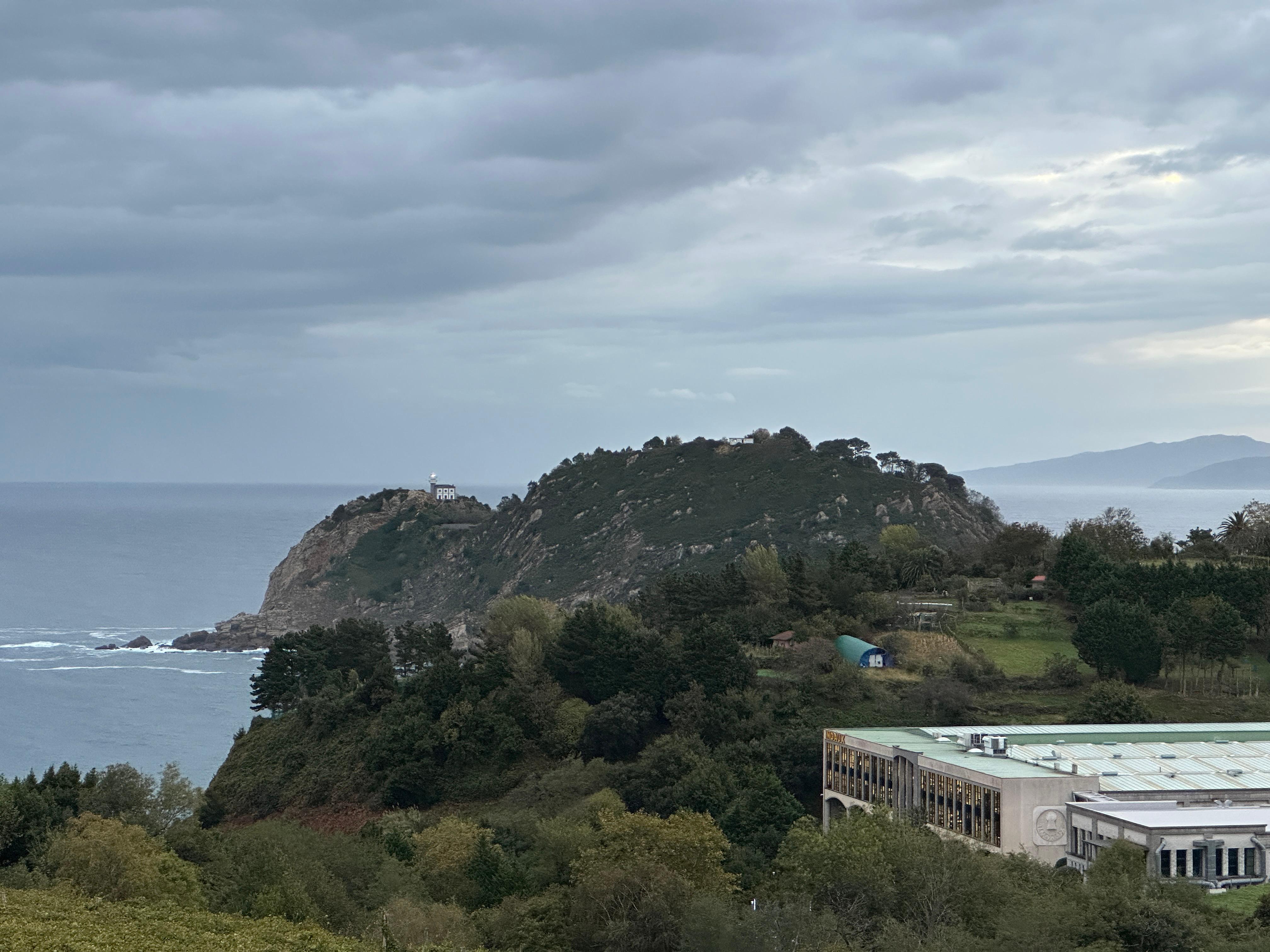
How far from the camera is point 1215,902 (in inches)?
1272

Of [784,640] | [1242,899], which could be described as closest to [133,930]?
[1242,899]

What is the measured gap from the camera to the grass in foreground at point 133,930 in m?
23.3

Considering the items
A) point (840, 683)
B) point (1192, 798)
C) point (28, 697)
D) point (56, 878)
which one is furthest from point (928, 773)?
point (28, 697)

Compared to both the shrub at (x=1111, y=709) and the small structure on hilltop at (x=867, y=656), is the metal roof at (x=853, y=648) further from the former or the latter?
the shrub at (x=1111, y=709)

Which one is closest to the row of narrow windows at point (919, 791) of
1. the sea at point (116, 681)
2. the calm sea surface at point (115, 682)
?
the sea at point (116, 681)

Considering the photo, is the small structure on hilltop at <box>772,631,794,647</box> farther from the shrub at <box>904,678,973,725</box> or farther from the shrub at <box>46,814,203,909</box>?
the shrub at <box>46,814,203,909</box>

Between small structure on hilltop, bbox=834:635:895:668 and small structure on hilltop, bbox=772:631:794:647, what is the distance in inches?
114

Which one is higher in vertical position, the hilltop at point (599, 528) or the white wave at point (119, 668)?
the hilltop at point (599, 528)

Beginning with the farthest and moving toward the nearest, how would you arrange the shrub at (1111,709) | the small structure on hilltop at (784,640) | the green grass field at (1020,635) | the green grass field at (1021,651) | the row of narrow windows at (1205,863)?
the small structure on hilltop at (784,640) < the green grass field at (1020,635) < the green grass field at (1021,651) < the shrub at (1111,709) < the row of narrow windows at (1205,863)

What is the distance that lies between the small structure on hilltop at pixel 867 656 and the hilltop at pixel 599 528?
45557mm

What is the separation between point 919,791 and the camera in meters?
44.2

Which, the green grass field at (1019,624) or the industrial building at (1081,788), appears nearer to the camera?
the industrial building at (1081,788)

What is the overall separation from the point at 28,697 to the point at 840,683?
246 feet

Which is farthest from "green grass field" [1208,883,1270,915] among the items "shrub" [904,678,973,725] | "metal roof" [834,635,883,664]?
"metal roof" [834,635,883,664]
